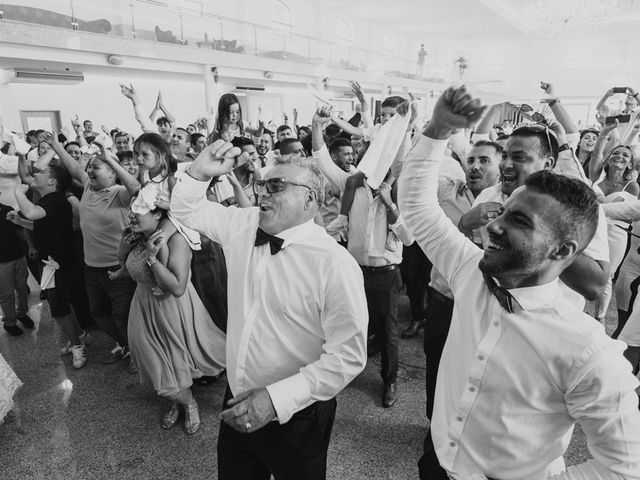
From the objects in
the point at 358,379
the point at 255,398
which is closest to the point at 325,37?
the point at 358,379

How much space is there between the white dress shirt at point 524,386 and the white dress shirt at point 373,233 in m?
1.37

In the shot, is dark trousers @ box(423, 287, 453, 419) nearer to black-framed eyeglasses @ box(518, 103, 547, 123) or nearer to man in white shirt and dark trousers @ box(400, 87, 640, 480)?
man in white shirt and dark trousers @ box(400, 87, 640, 480)

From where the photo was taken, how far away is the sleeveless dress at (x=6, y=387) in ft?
7.94

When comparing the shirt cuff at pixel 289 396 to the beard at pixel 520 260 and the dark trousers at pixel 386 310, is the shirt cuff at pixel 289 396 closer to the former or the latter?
the beard at pixel 520 260

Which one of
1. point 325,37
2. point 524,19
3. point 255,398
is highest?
point 524,19

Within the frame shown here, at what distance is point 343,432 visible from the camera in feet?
8.04

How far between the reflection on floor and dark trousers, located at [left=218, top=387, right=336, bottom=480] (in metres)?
0.70

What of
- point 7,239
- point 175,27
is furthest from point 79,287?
point 175,27

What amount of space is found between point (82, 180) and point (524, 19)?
2644 cm

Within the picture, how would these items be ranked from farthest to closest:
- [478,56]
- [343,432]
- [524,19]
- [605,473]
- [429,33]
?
[478,56], [429,33], [524,19], [343,432], [605,473]

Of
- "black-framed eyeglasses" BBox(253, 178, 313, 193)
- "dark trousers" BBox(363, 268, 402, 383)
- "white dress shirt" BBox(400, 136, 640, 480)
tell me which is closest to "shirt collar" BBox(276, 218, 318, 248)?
"black-framed eyeglasses" BBox(253, 178, 313, 193)

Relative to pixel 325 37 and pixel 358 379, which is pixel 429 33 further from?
pixel 358 379

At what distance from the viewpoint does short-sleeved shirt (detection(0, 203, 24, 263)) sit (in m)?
3.37

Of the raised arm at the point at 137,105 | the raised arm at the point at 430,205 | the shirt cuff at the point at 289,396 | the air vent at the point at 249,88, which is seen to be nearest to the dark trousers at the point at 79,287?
the raised arm at the point at 137,105
